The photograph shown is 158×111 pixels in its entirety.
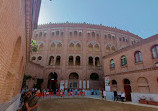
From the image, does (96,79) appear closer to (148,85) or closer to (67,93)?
(67,93)

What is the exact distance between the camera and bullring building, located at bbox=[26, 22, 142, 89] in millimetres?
20531

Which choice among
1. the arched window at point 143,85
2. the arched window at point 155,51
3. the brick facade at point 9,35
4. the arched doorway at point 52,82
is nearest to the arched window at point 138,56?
the arched window at point 155,51

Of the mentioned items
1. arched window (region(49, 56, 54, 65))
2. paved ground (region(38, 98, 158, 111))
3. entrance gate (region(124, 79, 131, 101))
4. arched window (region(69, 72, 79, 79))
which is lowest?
paved ground (region(38, 98, 158, 111))

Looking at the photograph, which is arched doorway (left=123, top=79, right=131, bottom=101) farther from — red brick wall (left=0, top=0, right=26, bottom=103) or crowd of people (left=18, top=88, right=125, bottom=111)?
red brick wall (left=0, top=0, right=26, bottom=103)

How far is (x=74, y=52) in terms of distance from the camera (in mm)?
22547

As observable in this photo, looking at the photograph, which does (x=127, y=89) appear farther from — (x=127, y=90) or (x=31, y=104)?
(x=31, y=104)

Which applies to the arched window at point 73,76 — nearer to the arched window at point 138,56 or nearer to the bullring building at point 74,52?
the bullring building at point 74,52

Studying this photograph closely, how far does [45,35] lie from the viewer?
24.9 m

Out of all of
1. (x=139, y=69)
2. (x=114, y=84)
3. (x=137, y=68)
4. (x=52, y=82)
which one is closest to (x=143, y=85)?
(x=139, y=69)

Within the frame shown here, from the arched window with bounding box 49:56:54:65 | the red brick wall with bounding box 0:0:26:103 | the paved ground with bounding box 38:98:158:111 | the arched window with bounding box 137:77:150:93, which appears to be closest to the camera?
the red brick wall with bounding box 0:0:26:103

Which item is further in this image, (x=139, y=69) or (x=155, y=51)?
(x=139, y=69)

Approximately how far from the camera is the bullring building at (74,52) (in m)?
20.5

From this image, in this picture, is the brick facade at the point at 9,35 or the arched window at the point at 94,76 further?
the arched window at the point at 94,76

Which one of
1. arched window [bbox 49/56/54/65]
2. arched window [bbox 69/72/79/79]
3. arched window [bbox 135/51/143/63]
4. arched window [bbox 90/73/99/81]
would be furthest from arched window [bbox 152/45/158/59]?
arched window [bbox 49/56/54/65]
